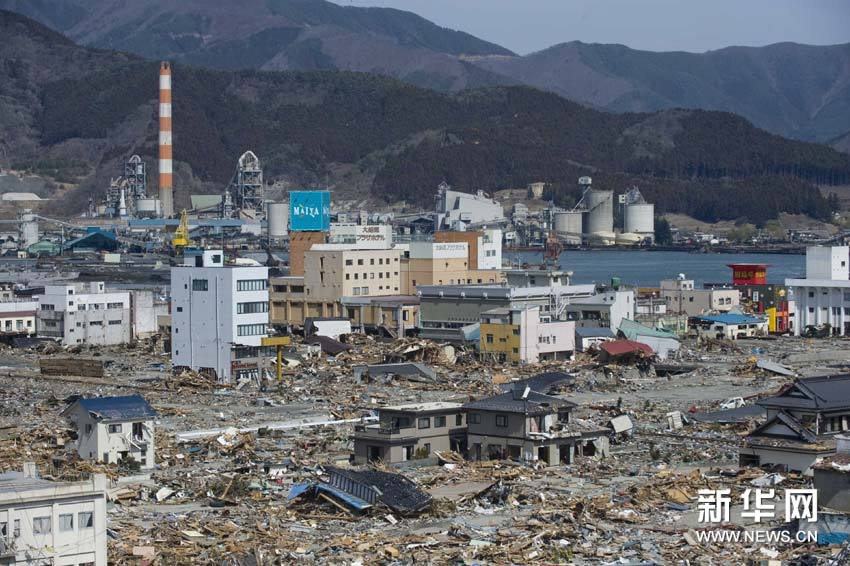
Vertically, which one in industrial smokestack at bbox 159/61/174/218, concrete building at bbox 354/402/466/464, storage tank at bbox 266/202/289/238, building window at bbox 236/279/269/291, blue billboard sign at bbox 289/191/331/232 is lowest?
concrete building at bbox 354/402/466/464

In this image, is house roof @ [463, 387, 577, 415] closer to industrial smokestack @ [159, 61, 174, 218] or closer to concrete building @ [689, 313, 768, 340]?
concrete building @ [689, 313, 768, 340]

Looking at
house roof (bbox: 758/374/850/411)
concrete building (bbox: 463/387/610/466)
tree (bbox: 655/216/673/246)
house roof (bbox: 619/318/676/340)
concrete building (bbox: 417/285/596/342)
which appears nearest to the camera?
house roof (bbox: 758/374/850/411)

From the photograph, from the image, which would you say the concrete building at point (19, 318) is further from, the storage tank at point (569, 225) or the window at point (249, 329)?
the storage tank at point (569, 225)

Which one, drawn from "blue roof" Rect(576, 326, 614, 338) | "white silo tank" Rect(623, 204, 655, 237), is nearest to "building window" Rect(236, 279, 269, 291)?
"blue roof" Rect(576, 326, 614, 338)

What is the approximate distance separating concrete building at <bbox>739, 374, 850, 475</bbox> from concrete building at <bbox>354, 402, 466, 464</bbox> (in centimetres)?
256

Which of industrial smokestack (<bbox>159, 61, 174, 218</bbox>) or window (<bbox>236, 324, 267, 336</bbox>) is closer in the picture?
window (<bbox>236, 324, 267, 336</bbox>)

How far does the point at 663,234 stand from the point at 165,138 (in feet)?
91.3

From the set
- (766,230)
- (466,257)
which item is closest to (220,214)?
(766,230)

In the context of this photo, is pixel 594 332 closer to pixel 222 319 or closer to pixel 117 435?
pixel 222 319

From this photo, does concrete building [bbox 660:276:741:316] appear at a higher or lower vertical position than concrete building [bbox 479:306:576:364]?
higher

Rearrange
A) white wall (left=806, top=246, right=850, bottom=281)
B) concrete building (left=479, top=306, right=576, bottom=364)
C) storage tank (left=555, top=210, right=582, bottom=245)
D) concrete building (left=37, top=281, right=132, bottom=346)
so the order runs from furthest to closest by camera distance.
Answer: storage tank (left=555, top=210, right=582, bottom=245) → white wall (left=806, top=246, right=850, bottom=281) → concrete building (left=37, top=281, right=132, bottom=346) → concrete building (left=479, top=306, right=576, bottom=364)

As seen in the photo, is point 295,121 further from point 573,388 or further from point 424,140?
point 573,388

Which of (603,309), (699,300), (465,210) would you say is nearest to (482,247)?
(699,300)

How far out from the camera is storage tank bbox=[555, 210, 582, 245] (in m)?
88.4
